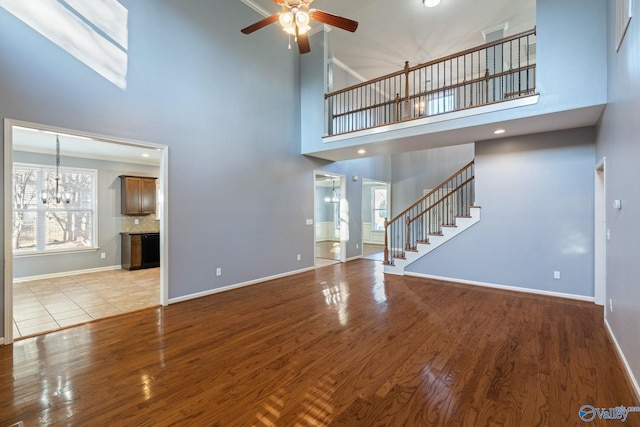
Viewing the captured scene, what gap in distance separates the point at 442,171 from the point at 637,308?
642cm

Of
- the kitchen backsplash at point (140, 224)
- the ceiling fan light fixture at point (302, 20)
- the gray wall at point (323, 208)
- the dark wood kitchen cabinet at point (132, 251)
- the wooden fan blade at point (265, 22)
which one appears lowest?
the dark wood kitchen cabinet at point (132, 251)

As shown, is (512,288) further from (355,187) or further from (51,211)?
(51,211)

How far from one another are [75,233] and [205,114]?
15.4 ft

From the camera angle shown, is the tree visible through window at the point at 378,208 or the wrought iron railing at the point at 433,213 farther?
the tree visible through window at the point at 378,208

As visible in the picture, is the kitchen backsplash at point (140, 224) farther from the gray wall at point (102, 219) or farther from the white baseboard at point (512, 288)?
the white baseboard at point (512, 288)

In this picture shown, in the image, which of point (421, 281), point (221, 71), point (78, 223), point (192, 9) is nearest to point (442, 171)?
point (421, 281)

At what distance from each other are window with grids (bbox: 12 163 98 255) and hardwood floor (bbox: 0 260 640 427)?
4044mm

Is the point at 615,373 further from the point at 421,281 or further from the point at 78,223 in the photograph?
the point at 78,223

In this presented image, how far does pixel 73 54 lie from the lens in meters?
3.21

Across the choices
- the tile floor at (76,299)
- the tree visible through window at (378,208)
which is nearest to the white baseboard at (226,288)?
the tile floor at (76,299)

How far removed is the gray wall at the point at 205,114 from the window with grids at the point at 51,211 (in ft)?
13.1

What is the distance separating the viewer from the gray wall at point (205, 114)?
3096mm

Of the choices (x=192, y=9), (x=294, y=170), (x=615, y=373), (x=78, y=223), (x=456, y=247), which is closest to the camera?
(x=615, y=373)

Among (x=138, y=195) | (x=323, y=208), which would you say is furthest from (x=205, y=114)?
(x=323, y=208)
